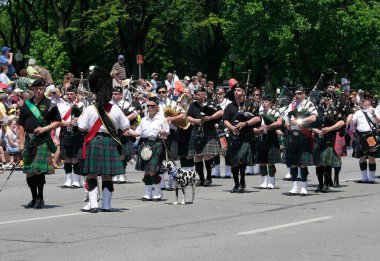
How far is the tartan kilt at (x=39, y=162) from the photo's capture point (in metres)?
14.1

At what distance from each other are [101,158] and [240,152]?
4192 mm

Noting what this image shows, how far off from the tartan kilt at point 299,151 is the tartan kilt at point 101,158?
4.12m

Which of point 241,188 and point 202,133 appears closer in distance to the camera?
point 241,188

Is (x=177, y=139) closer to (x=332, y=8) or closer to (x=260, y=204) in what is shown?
(x=260, y=204)

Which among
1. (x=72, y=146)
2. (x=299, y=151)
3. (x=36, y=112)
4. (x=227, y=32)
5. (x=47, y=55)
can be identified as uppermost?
(x=227, y=32)

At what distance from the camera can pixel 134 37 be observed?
4297 cm

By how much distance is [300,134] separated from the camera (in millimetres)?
16453

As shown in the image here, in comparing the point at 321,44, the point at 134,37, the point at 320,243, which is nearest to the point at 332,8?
the point at 321,44

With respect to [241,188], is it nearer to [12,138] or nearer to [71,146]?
[71,146]

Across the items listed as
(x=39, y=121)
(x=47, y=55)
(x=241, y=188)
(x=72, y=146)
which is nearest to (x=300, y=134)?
(x=241, y=188)

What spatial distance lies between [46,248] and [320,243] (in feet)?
10.4

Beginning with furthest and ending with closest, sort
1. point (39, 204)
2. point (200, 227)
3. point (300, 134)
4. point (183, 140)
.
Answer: point (183, 140), point (300, 134), point (39, 204), point (200, 227)

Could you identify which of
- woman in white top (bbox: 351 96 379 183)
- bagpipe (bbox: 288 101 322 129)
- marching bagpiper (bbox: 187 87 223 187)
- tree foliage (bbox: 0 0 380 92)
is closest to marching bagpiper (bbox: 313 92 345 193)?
bagpipe (bbox: 288 101 322 129)

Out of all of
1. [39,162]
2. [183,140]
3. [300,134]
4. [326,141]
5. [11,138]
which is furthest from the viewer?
[11,138]
